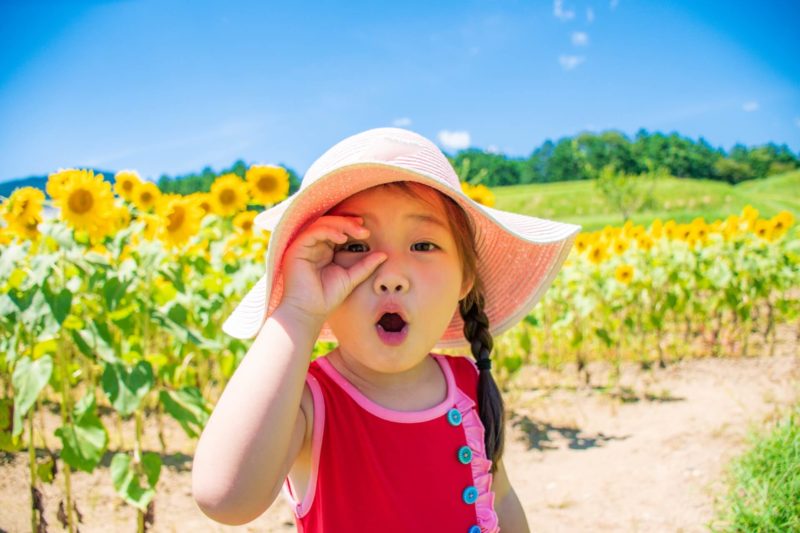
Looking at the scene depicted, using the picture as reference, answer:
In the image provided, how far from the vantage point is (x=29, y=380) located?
175 cm

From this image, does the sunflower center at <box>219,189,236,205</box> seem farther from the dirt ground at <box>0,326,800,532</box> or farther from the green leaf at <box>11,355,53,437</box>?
the green leaf at <box>11,355,53,437</box>

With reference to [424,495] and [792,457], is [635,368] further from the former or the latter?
[424,495]

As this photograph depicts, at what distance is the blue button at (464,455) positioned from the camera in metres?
1.19

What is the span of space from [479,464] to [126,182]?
8.60ft

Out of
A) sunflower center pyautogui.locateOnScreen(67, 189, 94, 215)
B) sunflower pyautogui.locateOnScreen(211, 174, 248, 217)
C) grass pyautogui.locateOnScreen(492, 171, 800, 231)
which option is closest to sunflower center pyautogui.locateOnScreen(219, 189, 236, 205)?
sunflower pyautogui.locateOnScreen(211, 174, 248, 217)

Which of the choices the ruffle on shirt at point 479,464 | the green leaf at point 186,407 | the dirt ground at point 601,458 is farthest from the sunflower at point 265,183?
the ruffle on shirt at point 479,464

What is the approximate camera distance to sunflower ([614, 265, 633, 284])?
4336mm

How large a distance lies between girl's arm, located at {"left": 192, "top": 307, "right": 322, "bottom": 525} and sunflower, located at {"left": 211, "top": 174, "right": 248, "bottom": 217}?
2.79 meters

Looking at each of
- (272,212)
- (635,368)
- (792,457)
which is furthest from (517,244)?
(635,368)

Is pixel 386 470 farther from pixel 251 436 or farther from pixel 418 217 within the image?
pixel 418 217

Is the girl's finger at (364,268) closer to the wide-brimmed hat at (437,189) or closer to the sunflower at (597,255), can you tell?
the wide-brimmed hat at (437,189)

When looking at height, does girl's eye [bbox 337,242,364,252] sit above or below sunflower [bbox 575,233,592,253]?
below

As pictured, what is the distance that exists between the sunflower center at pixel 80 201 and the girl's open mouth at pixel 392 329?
5.06 ft

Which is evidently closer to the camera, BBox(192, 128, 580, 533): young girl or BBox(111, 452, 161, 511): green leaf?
BBox(192, 128, 580, 533): young girl
